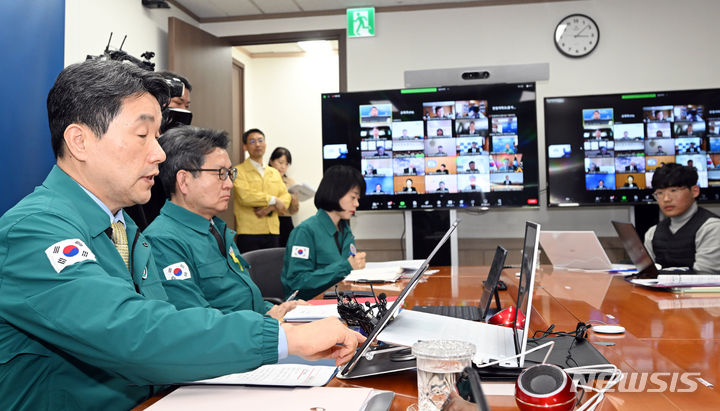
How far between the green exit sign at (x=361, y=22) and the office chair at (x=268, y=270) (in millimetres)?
2653

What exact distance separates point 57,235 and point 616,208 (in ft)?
15.0

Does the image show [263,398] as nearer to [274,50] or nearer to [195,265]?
[195,265]

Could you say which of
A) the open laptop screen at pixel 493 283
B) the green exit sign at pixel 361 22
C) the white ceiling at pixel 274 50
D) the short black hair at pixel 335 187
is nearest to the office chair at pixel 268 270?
the short black hair at pixel 335 187

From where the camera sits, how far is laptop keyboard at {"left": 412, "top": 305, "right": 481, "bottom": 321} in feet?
5.51

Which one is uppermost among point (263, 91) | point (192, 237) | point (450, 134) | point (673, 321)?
point (263, 91)

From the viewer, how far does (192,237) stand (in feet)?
5.89

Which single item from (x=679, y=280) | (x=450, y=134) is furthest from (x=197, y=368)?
(x=450, y=134)

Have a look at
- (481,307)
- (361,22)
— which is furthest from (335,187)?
(361,22)

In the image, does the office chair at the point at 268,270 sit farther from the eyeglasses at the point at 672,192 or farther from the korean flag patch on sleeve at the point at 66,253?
the eyeglasses at the point at 672,192

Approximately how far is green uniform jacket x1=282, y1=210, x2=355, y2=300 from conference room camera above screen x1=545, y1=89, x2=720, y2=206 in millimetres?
2201

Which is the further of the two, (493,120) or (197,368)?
(493,120)

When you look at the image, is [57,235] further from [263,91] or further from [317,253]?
[263,91]

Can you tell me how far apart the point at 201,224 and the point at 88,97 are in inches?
32.1

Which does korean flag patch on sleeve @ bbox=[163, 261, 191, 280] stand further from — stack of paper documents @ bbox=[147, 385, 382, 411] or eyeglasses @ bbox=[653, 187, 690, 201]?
eyeglasses @ bbox=[653, 187, 690, 201]
